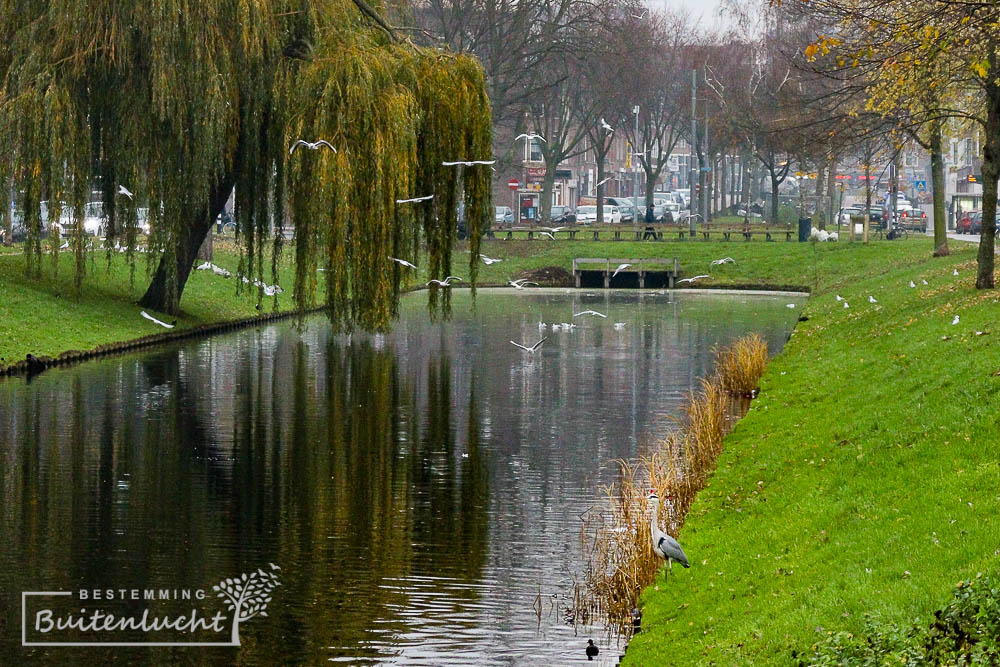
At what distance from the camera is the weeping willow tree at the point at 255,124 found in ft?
95.5

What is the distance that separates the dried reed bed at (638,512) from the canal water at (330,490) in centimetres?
31

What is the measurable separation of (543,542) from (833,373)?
979cm

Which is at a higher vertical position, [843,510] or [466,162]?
[466,162]

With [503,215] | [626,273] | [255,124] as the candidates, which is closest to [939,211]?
[626,273]

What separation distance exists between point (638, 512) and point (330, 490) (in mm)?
5712

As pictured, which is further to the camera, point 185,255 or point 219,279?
point 219,279

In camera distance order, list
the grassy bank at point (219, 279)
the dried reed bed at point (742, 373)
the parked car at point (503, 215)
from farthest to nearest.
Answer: the parked car at point (503, 215)
the grassy bank at point (219, 279)
the dried reed bed at point (742, 373)

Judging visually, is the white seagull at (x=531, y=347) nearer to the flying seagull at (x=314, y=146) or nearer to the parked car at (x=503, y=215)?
the flying seagull at (x=314, y=146)

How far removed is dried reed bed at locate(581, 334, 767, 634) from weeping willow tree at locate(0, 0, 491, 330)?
9535 millimetres

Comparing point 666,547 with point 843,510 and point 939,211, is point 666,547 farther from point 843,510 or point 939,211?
point 939,211

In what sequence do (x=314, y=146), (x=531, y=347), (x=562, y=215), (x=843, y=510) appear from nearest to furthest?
(x=843, y=510), (x=314, y=146), (x=531, y=347), (x=562, y=215)

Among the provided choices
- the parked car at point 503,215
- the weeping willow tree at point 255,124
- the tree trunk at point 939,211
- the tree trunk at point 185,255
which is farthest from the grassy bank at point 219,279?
the parked car at point 503,215

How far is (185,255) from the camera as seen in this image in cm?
3566

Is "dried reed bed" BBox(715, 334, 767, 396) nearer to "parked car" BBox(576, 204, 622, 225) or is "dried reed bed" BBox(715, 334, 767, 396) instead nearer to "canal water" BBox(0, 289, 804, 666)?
"canal water" BBox(0, 289, 804, 666)
